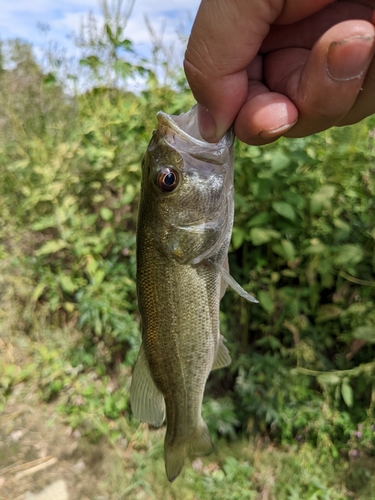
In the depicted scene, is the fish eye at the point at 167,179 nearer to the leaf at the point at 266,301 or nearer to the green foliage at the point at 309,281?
the green foliage at the point at 309,281

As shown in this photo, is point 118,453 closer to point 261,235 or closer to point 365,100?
point 261,235

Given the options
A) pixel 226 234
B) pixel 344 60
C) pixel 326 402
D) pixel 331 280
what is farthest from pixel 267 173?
pixel 326 402

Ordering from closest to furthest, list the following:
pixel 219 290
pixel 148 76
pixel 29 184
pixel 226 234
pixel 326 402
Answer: pixel 226 234 → pixel 219 290 → pixel 326 402 → pixel 148 76 → pixel 29 184

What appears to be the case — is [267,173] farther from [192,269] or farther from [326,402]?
[326,402]

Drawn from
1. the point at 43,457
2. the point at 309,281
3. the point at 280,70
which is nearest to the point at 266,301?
the point at 309,281

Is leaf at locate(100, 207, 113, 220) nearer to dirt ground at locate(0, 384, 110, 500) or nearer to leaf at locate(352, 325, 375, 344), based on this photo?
dirt ground at locate(0, 384, 110, 500)

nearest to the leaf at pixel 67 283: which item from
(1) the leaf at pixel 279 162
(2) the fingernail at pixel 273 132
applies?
(1) the leaf at pixel 279 162

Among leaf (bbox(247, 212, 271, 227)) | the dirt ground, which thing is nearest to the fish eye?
leaf (bbox(247, 212, 271, 227))
